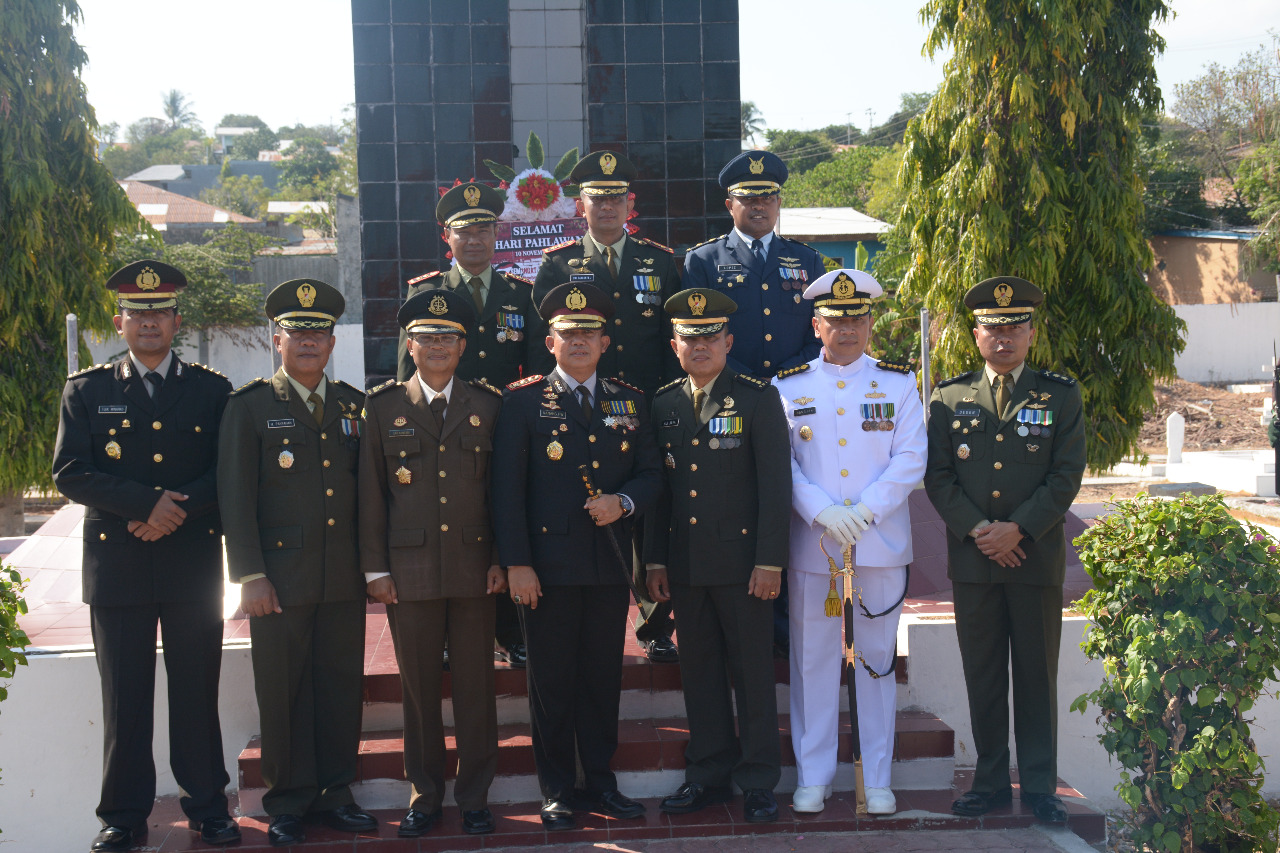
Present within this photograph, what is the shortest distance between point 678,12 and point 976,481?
151 inches

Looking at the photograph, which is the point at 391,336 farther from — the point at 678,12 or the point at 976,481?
the point at 976,481

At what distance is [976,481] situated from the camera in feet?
12.6

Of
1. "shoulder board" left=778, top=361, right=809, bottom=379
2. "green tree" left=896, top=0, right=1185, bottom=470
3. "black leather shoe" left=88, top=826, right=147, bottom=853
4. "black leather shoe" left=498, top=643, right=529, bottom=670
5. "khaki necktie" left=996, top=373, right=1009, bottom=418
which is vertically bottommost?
"black leather shoe" left=88, top=826, right=147, bottom=853

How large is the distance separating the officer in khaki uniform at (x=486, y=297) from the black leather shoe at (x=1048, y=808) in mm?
2098

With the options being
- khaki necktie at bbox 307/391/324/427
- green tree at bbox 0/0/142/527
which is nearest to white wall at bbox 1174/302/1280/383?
green tree at bbox 0/0/142/527

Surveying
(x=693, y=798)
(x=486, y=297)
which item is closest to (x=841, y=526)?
(x=693, y=798)

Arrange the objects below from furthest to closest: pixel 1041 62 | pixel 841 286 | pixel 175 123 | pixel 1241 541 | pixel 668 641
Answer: pixel 175 123 → pixel 1041 62 → pixel 668 641 → pixel 841 286 → pixel 1241 541

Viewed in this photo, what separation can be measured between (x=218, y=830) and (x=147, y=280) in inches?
78.9

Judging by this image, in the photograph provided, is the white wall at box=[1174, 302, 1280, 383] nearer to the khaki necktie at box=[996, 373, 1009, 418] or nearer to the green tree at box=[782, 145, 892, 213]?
the green tree at box=[782, 145, 892, 213]

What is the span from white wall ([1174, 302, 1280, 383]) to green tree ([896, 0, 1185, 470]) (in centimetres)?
1817

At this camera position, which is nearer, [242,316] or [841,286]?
[841,286]

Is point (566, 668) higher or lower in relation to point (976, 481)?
lower

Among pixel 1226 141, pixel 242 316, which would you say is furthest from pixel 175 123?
pixel 1226 141

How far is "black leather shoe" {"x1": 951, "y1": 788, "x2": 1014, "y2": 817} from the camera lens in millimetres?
3747
